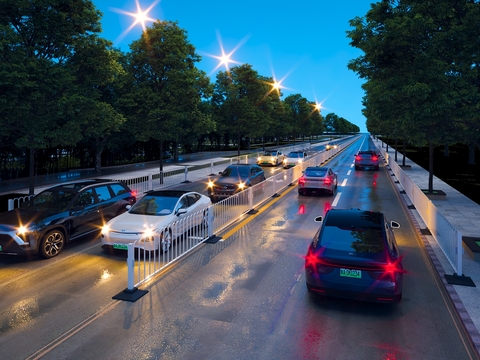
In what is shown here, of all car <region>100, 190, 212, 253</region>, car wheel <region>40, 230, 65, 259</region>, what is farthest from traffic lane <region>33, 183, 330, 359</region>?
car wheel <region>40, 230, 65, 259</region>

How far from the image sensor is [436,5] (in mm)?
10664

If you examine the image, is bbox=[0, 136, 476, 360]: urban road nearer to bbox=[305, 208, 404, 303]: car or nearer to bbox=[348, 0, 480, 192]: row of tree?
bbox=[305, 208, 404, 303]: car

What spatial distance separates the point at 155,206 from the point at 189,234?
4.24 feet

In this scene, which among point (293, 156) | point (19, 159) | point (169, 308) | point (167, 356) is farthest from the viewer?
point (293, 156)

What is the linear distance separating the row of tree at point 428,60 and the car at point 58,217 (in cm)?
954

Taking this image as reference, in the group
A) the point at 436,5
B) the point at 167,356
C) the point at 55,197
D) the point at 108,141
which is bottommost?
the point at 167,356

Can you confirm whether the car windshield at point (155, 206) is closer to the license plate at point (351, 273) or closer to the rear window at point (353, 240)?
the rear window at point (353, 240)

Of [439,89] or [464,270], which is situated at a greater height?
[439,89]

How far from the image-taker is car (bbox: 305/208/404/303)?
6.00 m

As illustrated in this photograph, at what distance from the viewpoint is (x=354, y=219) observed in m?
7.35

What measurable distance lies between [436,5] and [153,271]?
10.9 metres

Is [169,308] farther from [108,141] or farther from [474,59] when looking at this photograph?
[108,141]

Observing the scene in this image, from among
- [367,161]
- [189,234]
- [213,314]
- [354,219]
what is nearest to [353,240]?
[354,219]

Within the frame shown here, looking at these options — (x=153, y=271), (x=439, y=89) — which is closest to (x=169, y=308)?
(x=153, y=271)
